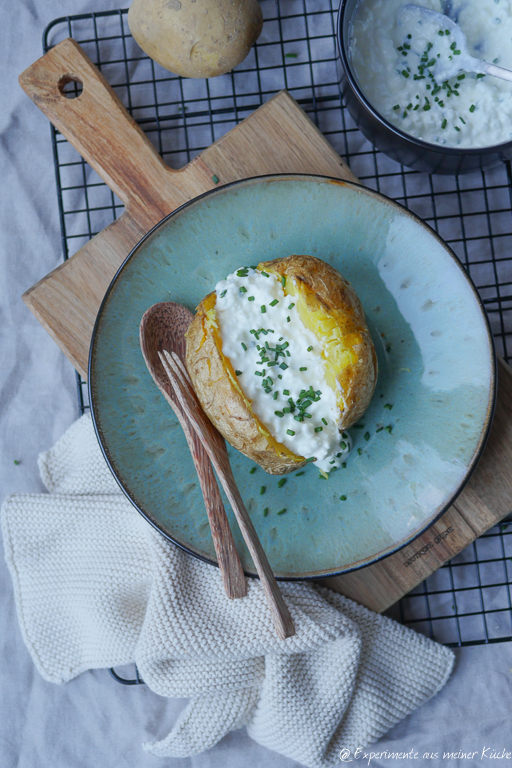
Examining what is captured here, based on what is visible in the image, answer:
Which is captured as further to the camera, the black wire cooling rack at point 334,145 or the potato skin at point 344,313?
the black wire cooling rack at point 334,145

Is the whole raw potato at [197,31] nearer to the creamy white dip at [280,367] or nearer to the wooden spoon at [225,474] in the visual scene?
the creamy white dip at [280,367]

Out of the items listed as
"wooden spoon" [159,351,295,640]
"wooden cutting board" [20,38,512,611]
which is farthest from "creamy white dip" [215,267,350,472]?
"wooden cutting board" [20,38,512,611]

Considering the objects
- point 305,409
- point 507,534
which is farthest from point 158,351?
point 507,534

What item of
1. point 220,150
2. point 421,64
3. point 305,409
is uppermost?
point 421,64

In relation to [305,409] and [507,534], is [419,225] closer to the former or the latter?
[305,409]

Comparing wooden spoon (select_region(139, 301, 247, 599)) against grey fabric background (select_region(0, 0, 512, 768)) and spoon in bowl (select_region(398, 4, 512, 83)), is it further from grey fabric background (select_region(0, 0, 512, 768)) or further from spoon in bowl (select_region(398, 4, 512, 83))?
spoon in bowl (select_region(398, 4, 512, 83))

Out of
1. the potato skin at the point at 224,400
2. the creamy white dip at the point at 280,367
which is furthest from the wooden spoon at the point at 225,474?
the creamy white dip at the point at 280,367

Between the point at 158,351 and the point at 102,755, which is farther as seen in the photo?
the point at 102,755
